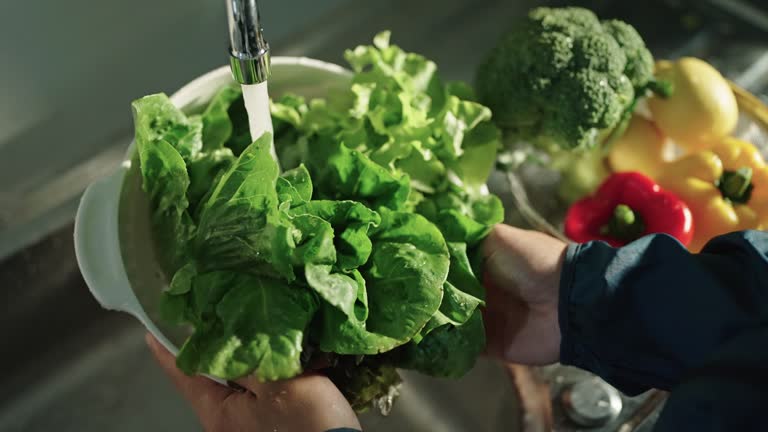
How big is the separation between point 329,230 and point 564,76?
401 mm

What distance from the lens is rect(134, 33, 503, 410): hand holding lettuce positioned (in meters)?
0.62

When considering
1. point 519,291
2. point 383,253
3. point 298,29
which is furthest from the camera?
point 298,29

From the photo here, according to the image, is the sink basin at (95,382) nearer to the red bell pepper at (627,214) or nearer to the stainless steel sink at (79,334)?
the stainless steel sink at (79,334)

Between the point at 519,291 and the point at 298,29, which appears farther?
the point at 298,29

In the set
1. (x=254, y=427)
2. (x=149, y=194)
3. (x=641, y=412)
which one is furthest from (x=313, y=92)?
(x=641, y=412)

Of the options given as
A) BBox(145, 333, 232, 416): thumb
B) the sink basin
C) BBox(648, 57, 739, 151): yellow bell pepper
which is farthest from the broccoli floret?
BBox(145, 333, 232, 416): thumb

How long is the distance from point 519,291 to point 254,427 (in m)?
0.31

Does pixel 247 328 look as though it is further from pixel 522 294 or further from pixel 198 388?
pixel 522 294

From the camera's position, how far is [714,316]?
0.66 metres

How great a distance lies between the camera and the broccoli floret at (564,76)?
0.87 metres

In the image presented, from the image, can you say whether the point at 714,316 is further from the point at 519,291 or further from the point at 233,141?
the point at 233,141

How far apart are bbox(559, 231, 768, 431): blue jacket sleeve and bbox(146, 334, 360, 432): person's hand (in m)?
0.26

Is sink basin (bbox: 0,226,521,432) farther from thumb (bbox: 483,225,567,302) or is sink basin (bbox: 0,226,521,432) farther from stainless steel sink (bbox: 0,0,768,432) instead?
thumb (bbox: 483,225,567,302)

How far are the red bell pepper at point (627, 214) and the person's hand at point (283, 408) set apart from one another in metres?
0.44
